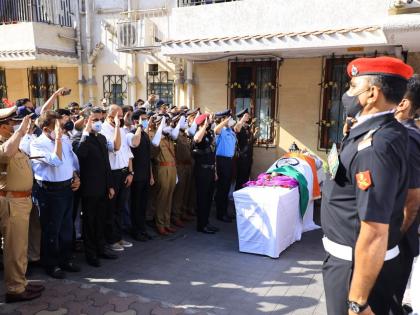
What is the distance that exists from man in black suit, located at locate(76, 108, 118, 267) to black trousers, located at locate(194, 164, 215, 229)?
1.55 m

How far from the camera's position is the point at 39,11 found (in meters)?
10.2

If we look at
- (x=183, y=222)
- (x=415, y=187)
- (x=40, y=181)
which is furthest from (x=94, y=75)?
(x=415, y=187)

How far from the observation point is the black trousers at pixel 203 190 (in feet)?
19.5

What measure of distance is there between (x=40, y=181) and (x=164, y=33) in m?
6.16

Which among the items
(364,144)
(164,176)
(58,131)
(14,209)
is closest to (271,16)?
(164,176)

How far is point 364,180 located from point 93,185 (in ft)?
11.5

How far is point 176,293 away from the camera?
403 centimetres

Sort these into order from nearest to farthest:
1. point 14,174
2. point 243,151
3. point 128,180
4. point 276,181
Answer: point 14,174, point 128,180, point 276,181, point 243,151

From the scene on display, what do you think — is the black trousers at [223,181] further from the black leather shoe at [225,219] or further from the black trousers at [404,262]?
the black trousers at [404,262]

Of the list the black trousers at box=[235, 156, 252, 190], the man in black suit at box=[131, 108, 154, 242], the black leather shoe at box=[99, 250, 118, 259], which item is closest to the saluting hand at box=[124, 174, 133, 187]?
the man in black suit at box=[131, 108, 154, 242]

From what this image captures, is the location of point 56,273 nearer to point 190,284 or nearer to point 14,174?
point 14,174

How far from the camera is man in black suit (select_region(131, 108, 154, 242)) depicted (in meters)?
5.46

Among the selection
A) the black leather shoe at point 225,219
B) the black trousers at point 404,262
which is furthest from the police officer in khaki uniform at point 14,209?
the black leather shoe at point 225,219

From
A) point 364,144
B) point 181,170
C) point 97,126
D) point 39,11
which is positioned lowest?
point 181,170
